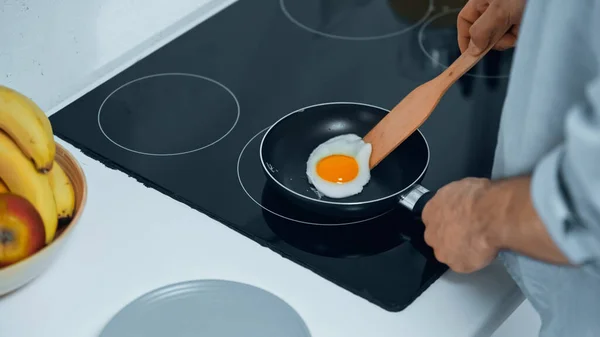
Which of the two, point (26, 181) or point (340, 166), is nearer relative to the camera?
point (26, 181)

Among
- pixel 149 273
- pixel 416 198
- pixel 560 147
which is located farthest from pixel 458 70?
pixel 149 273

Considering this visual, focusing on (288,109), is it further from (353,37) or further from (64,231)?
(64,231)

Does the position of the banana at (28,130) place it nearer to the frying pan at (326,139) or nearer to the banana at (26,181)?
the banana at (26,181)

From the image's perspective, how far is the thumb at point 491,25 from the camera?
811 mm

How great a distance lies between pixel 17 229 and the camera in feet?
2.15

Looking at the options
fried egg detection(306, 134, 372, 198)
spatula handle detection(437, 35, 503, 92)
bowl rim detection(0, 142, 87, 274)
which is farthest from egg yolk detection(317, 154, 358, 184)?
bowl rim detection(0, 142, 87, 274)

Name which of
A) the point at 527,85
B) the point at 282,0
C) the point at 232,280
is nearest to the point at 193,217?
the point at 232,280

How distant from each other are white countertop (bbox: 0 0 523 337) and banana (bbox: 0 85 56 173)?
0.10 metres

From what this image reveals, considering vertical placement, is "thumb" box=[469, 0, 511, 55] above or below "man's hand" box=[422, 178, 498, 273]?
above

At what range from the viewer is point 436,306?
70cm

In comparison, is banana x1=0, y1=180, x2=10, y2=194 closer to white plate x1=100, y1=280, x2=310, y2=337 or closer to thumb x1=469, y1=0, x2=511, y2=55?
white plate x1=100, y1=280, x2=310, y2=337

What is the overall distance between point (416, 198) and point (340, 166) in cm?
12

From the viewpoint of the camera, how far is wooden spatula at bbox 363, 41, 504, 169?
2.69 feet

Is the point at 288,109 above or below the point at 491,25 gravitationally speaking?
below
